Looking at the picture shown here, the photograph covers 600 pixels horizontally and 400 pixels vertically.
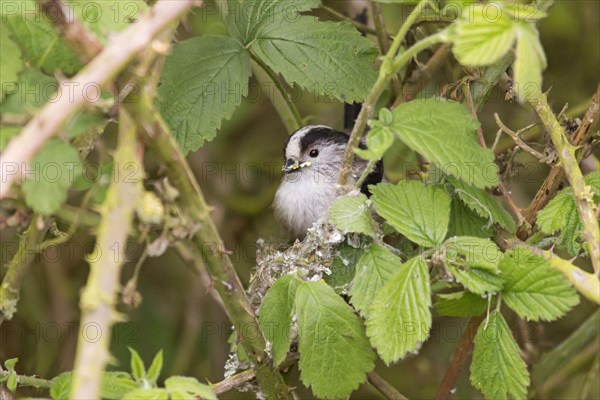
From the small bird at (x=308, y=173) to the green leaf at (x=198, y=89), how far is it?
95cm

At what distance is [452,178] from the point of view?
93.9 inches

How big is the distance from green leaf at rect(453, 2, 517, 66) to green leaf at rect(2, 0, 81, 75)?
0.86 meters

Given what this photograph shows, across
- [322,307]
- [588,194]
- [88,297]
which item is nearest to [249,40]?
[322,307]

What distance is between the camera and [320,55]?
2645 mm

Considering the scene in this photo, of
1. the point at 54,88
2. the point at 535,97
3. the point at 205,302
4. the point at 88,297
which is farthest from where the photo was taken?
the point at 205,302

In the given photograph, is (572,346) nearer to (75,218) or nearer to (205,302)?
(205,302)

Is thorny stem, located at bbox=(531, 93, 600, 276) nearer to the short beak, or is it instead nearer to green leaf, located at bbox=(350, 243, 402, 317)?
green leaf, located at bbox=(350, 243, 402, 317)

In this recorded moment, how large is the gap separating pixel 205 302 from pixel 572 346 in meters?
1.79

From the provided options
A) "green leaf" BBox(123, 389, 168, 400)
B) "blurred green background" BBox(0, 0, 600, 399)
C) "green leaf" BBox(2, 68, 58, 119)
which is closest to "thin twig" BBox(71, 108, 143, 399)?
"green leaf" BBox(123, 389, 168, 400)

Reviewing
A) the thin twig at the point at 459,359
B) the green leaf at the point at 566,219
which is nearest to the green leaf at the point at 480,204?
the green leaf at the point at 566,219

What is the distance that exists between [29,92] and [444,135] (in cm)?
96

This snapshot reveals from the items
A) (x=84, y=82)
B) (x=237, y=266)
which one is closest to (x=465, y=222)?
(x=84, y=82)

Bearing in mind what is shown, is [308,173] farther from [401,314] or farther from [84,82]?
[84,82]

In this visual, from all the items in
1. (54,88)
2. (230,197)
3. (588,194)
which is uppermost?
(230,197)
